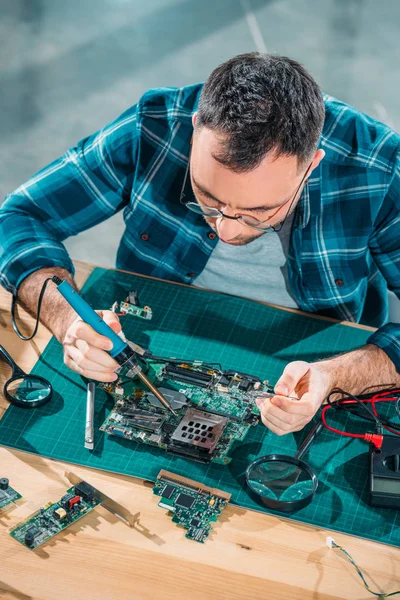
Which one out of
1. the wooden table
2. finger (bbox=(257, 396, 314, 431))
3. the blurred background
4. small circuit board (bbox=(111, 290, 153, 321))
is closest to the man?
finger (bbox=(257, 396, 314, 431))

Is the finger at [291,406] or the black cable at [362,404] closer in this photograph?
the finger at [291,406]

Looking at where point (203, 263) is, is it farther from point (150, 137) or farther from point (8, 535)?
point (8, 535)

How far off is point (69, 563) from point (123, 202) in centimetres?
114

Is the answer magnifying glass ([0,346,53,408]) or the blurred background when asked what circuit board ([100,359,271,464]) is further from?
the blurred background

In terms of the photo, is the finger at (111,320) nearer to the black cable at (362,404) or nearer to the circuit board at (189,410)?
the circuit board at (189,410)

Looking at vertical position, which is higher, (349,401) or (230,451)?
(349,401)

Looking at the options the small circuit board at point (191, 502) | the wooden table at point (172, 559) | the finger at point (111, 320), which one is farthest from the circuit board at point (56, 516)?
the finger at point (111, 320)

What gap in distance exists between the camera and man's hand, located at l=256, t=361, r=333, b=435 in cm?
192

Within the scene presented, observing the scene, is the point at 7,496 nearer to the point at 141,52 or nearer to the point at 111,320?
the point at 111,320

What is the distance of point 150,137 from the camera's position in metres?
2.35

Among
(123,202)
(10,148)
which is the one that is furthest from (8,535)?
(10,148)

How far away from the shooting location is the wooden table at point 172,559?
165 cm

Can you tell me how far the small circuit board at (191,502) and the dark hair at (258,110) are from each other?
0.71 metres

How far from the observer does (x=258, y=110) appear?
6.01 feet
